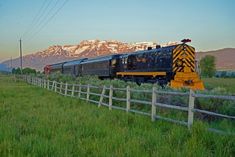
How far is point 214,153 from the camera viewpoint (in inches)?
242

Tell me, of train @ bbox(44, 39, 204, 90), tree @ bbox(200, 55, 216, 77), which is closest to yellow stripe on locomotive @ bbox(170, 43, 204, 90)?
train @ bbox(44, 39, 204, 90)

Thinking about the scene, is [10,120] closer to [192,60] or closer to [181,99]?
[181,99]

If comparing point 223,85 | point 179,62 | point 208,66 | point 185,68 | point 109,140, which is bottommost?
point 223,85

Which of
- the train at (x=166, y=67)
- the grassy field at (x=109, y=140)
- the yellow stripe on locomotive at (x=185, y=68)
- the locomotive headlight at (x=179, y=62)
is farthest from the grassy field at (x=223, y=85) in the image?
the grassy field at (x=109, y=140)

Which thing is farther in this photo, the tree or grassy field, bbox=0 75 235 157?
the tree

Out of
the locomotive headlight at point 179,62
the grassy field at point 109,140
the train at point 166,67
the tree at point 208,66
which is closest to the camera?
the grassy field at point 109,140

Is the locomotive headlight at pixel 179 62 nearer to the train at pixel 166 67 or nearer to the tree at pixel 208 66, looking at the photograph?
the train at pixel 166 67

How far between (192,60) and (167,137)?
17958 mm

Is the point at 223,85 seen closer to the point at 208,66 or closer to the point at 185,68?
the point at 185,68

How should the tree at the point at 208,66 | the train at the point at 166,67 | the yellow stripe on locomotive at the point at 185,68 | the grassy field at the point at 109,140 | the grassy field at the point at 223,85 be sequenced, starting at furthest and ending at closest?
the tree at the point at 208,66 → the grassy field at the point at 223,85 → the train at the point at 166,67 → the yellow stripe on locomotive at the point at 185,68 → the grassy field at the point at 109,140

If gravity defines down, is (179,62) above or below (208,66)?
below

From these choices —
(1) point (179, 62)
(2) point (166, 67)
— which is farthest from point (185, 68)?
(2) point (166, 67)

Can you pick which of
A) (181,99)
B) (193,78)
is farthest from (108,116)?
(193,78)

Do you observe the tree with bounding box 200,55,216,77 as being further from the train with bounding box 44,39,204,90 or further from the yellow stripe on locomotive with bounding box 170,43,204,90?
the yellow stripe on locomotive with bounding box 170,43,204,90
